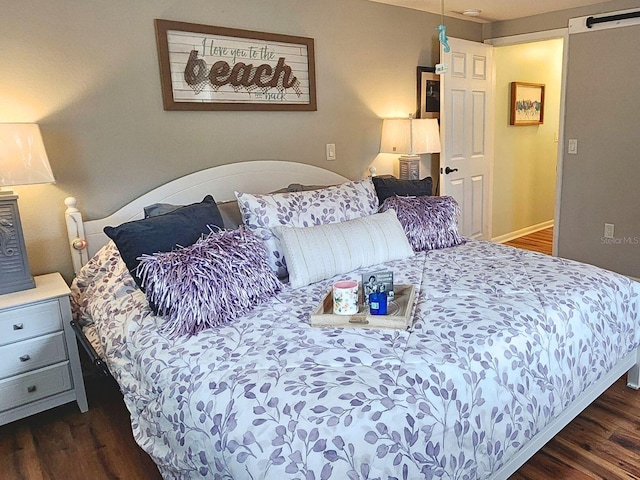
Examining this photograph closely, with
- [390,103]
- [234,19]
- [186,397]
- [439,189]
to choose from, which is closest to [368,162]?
[390,103]

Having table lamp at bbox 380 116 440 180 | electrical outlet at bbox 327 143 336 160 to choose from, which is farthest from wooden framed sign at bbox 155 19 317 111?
table lamp at bbox 380 116 440 180

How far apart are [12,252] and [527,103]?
5.05m

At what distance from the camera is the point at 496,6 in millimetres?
3877

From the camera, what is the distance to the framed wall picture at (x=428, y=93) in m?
4.08

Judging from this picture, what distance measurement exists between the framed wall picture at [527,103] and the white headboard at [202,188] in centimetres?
262

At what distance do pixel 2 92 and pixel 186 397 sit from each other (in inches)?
71.6

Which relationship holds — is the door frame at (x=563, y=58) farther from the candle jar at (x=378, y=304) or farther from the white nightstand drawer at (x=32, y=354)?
the white nightstand drawer at (x=32, y=354)

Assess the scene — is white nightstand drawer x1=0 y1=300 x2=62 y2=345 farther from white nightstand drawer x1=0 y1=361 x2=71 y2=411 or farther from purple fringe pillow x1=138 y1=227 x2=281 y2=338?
purple fringe pillow x1=138 y1=227 x2=281 y2=338

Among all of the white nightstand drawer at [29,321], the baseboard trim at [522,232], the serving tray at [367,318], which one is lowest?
the baseboard trim at [522,232]

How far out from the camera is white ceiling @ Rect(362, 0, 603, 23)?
146 inches

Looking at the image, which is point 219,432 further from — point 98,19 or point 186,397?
point 98,19

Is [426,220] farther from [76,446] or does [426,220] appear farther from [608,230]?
[608,230]

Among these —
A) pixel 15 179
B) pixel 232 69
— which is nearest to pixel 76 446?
pixel 15 179

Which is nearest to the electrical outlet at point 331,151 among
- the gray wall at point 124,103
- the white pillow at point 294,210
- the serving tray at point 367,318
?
the gray wall at point 124,103
